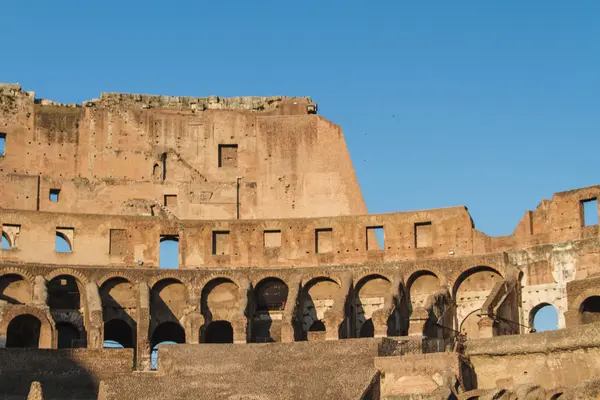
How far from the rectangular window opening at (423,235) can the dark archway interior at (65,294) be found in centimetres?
1283

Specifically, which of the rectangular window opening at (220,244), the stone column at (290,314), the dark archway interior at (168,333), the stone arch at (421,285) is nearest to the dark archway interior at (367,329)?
the stone arch at (421,285)

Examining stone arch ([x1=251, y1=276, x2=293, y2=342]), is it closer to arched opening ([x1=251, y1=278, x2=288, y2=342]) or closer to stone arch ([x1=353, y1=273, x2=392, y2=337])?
arched opening ([x1=251, y1=278, x2=288, y2=342])

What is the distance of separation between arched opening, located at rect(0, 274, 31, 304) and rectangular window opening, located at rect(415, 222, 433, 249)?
14.5 m

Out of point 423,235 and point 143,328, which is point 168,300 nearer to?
point 143,328

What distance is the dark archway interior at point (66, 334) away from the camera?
45938 mm

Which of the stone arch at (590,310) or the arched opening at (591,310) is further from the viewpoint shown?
the arched opening at (591,310)

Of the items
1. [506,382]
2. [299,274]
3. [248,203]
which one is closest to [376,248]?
[299,274]

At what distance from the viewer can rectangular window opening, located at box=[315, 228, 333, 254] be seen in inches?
1905

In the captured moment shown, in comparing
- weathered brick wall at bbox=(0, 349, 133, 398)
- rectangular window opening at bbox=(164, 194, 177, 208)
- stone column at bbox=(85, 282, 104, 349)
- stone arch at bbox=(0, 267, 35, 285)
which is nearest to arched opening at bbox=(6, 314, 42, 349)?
stone arch at bbox=(0, 267, 35, 285)

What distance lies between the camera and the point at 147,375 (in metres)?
40.1

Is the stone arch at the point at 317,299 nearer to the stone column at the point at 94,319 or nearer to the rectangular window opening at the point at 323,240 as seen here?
the rectangular window opening at the point at 323,240

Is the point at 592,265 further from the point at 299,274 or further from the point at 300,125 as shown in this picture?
the point at 300,125

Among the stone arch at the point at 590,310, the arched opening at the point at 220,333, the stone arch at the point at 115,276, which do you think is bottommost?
the arched opening at the point at 220,333

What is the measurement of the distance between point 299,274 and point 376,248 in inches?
131
